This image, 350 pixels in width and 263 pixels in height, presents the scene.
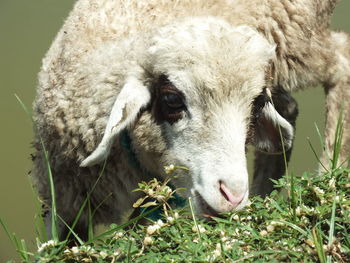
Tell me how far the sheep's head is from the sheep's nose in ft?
0.28

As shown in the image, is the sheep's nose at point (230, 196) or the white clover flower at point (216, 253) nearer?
the white clover flower at point (216, 253)

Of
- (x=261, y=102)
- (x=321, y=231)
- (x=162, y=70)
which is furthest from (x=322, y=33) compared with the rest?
(x=321, y=231)

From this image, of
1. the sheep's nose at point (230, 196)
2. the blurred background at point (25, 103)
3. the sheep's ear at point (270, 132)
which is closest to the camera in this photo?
the sheep's nose at point (230, 196)

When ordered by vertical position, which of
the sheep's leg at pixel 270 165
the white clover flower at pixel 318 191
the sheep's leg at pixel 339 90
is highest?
the sheep's leg at pixel 339 90

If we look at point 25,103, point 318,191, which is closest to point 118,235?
point 318,191

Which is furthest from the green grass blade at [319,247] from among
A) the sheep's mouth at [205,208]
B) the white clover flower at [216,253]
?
the sheep's mouth at [205,208]

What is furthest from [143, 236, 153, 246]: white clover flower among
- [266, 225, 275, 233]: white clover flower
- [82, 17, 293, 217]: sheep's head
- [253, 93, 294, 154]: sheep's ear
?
[253, 93, 294, 154]: sheep's ear

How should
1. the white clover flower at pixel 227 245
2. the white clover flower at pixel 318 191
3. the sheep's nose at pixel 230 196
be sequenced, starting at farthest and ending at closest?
the sheep's nose at pixel 230 196 → the white clover flower at pixel 318 191 → the white clover flower at pixel 227 245

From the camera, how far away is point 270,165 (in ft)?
17.6

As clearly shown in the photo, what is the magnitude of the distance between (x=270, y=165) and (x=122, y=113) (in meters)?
2.05

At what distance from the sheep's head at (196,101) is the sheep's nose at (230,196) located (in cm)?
8

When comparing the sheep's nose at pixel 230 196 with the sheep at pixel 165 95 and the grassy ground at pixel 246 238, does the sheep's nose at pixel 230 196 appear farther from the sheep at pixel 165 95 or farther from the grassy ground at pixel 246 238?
the grassy ground at pixel 246 238

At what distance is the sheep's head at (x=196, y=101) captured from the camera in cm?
335

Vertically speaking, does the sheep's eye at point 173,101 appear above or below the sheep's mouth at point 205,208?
above
